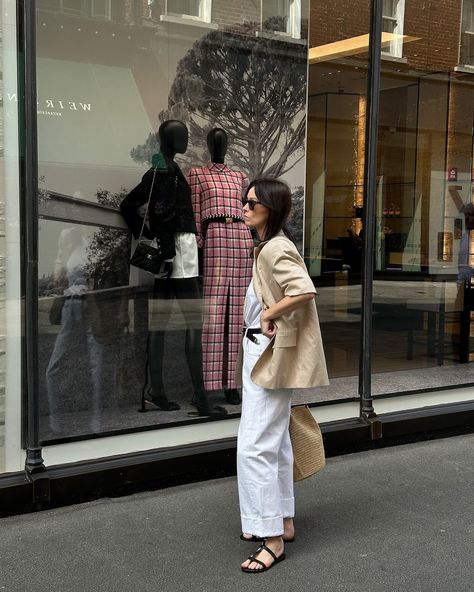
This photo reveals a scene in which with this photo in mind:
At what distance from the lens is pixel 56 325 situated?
4348mm

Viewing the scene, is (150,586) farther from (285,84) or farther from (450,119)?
(450,119)

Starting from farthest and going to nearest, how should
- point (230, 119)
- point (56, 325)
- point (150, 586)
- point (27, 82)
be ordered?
point (230, 119)
point (56, 325)
point (27, 82)
point (150, 586)

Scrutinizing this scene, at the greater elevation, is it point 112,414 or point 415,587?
point 112,414

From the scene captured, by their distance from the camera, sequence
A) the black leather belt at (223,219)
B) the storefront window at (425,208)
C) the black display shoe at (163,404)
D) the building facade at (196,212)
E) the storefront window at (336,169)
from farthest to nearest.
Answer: the storefront window at (425,208)
the storefront window at (336,169)
the black leather belt at (223,219)
the black display shoe at (163,404)
the building facade at (196,212)

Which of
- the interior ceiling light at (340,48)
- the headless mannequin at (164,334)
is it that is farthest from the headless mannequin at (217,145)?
the interior ceiling light at (340,48)

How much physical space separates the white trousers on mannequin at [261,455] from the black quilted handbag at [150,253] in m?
1.75

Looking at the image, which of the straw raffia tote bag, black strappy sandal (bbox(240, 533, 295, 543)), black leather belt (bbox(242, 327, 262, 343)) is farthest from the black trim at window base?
black leather belt (bbox(242, 327, 262, 343))

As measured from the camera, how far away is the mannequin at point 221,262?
499cm

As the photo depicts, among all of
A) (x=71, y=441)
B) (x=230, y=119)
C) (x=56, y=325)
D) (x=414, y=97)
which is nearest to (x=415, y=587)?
(x=71, y=441)

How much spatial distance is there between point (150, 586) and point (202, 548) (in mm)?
430

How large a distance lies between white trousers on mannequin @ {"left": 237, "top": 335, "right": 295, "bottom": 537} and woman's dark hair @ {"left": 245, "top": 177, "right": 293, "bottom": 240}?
50cm

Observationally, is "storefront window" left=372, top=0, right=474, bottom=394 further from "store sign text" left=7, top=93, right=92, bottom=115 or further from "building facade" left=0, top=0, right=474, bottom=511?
"store sign text" left=7, top=93, right=92, bottom=115

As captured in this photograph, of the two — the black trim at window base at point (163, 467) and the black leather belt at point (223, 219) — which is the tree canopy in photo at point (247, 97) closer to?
the black leather belt at point (223, 219)

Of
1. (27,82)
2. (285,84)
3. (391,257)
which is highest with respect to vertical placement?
(285,84)
